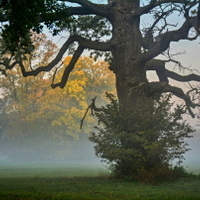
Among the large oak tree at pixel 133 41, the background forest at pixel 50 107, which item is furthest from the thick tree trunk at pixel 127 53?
the background forest at pixel 50 107

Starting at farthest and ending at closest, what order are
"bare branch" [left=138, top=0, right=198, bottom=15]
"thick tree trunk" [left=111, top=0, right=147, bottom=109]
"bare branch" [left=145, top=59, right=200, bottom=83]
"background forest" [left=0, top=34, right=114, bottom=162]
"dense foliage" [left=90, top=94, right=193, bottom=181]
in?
"background forest" [left=0, top=34, right=114, bottom=162] → "bare branch" [left=145, top=59, right=200, bottom=83] → "thick tree trunk" [left=111, top=0, right=147, bottom=109] → "bare branch" [left=138, top=0, right=198, bottom=15] → "dense foliage" [left=90, top=94, right=193, bottom=181]

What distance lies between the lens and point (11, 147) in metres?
69.7

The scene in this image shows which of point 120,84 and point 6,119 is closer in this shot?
point 120,84

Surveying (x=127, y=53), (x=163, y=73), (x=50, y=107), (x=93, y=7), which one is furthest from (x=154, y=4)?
(x=50, y=107)

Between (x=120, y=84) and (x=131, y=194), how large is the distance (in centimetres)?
1085

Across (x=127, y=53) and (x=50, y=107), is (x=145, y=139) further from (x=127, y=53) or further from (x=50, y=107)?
(x=50, y=107)

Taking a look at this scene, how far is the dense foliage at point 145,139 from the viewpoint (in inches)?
816

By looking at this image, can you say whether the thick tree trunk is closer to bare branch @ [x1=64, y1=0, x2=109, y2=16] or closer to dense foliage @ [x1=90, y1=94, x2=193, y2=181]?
bare branch @ [x1=64, y1=0, x2=109, y2=16]

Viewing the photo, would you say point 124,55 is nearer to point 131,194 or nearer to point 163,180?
point 163,180

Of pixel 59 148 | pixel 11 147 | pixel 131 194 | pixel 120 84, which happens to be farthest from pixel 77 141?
pixel 131 194

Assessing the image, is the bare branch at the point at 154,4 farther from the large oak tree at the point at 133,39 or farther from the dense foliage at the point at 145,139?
the dense foliage at the point at 145,139

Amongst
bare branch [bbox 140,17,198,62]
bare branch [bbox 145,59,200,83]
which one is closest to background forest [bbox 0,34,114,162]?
bare branch [bbox 145,59,200,83]

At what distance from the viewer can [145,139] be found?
2058cm

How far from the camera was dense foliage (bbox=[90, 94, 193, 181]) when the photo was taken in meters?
20.7
